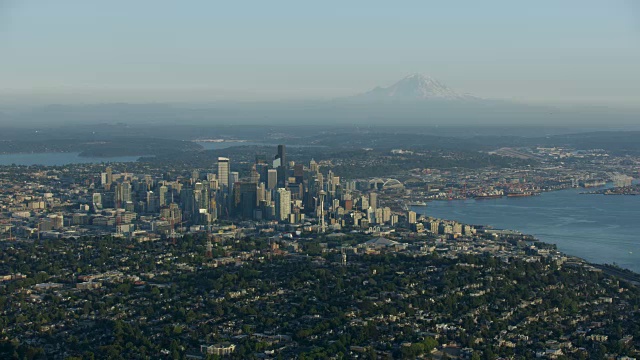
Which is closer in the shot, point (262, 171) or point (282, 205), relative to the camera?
point (282, 205)

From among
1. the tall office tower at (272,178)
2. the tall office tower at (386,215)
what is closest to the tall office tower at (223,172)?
the tall office tower at (272,178)

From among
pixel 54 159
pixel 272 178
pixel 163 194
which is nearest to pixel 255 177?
pixel 272 178

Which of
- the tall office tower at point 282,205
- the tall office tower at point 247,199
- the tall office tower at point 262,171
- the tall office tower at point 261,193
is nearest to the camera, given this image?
the tall office tower at point 282,205

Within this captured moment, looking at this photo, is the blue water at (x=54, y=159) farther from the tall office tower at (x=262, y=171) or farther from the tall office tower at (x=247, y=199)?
the tall office tower at (x=247, y=199)

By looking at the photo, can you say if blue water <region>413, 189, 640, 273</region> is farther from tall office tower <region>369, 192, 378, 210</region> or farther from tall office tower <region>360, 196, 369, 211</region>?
tall office tower <region>360, 196, 369, 211</region>

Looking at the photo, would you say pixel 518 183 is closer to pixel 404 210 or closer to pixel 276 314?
pixel 404 210

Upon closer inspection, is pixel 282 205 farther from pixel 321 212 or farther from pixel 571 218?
pixel 571 218

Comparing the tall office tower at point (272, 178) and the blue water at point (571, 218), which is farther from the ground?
the tall office tower at point (272, 178)
